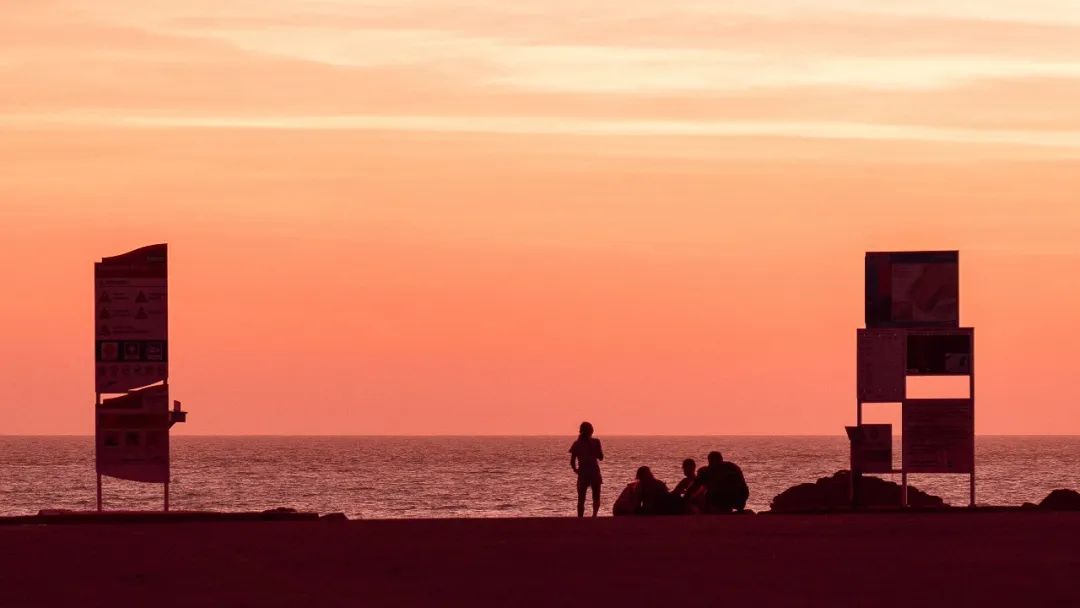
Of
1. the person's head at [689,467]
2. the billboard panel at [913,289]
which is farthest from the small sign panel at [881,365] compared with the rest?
the person's head at [689,467]

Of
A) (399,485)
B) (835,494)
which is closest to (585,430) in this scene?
(835,494)

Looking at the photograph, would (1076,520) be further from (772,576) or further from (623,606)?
(623,606)

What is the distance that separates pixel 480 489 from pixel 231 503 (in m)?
19.3

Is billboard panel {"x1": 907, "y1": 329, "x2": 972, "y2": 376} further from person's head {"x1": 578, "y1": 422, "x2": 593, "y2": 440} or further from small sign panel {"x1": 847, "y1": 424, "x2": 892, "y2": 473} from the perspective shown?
person's head {"x1": 578, "y1": 422, "x2": 593, "y2": 440}

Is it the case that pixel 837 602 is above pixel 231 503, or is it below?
above

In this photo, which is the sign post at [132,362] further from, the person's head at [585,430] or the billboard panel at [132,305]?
the person's head at [585,430]

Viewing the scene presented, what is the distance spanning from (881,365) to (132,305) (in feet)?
32.0

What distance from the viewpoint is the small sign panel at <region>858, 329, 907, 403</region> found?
2566 cm

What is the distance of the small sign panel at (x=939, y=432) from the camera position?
25812 mm

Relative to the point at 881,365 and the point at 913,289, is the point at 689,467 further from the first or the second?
the point at 913,289

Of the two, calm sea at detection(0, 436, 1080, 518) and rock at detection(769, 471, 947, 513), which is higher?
rock at detection(769, 471, 947, 513)

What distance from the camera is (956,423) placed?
25.8 metres

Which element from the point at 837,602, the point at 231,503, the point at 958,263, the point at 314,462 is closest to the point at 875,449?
the point at 958,263

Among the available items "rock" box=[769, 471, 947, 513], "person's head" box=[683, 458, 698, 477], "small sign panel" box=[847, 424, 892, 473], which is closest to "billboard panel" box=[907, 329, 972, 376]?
"small sign panel" box=[847, 424, 892, 473]
